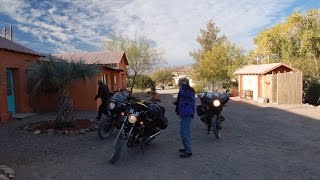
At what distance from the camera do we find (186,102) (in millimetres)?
7301

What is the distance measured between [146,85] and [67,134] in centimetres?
3262

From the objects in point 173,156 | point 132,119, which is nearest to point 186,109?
point 173,156

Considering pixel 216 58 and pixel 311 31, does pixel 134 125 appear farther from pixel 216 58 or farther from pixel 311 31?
pixel 311 31

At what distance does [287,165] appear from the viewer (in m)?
6.35

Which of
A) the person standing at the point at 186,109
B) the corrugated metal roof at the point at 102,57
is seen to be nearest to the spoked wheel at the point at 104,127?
the person standing at the point at 186,109

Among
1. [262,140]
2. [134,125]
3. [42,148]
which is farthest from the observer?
[262,140]

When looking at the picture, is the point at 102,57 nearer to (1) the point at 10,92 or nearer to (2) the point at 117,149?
(1) the point at 10,92

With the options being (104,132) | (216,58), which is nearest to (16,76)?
(104,132)

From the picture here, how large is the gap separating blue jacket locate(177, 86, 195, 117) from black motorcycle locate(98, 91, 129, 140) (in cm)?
118

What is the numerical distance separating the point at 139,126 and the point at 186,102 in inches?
42.6

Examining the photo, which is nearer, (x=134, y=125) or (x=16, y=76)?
(x=134, y=125)

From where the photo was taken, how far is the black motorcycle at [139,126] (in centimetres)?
667

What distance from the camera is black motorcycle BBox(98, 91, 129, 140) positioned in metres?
8.04

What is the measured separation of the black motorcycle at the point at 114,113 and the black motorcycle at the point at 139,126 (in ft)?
1.56
